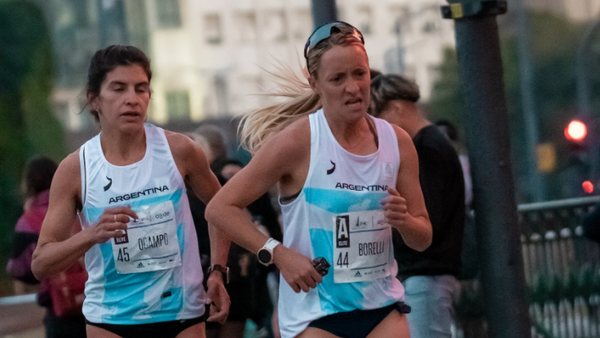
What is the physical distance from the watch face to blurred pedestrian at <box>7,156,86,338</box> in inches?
92.9

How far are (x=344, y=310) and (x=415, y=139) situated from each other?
153cm

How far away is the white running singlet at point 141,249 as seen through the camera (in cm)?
372

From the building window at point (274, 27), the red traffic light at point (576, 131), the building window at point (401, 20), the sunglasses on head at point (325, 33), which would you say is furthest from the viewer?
the building window at point (401, 20)

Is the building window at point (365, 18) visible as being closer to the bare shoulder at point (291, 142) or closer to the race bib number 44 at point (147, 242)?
the race bib number 44 at point (147, 242)

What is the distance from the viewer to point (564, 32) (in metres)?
21.4

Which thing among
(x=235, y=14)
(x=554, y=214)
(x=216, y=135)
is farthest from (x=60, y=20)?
(x=554, y=214)

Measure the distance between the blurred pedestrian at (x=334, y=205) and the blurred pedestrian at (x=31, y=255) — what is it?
232 cm

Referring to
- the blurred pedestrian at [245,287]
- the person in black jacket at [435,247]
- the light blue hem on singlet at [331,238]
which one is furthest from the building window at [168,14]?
the light blue hem on singlet at [331,238]

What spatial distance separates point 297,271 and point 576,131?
30.9 feet

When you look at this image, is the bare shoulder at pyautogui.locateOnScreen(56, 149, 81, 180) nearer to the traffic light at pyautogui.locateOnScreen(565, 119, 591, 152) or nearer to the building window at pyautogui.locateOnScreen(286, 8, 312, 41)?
the traffic light at pyautogui.locateOnScreen(565, 119, 591, 152)

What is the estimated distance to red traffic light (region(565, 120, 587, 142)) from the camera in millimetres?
11805

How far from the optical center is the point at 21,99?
581 inches

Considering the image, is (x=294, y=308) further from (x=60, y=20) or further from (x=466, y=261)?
(x=60, y=20)

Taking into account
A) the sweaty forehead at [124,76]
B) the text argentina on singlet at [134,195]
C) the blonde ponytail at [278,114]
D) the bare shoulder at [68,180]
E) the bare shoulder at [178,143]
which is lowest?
the text argentina on singlet at [134,195]
